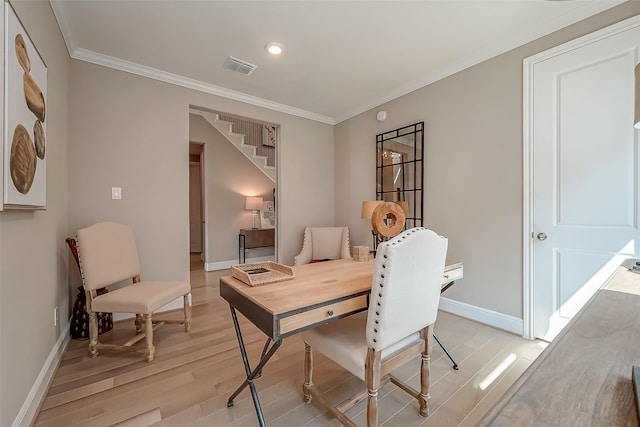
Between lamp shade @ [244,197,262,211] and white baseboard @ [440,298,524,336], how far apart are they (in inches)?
143

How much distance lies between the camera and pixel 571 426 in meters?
0.38

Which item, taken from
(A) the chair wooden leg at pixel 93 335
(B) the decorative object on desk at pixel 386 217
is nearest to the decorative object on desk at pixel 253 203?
(A) the chair wooden leg at pixel 93 335

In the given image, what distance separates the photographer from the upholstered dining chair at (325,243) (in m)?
3.64

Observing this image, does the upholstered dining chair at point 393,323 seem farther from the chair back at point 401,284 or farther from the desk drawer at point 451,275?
the desk drawer at point 451,275

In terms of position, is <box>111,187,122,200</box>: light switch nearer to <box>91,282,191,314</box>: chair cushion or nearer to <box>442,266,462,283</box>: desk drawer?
<box>91,282,191,314</box>: chair cushion

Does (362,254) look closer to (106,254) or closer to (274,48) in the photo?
(274,48)

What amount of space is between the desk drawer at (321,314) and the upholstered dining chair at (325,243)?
7.65 ft

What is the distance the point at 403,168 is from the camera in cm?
316

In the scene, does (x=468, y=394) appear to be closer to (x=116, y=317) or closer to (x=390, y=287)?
(x=390, y=287)

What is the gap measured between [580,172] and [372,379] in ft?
7.10

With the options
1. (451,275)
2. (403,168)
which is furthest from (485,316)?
(403,168)

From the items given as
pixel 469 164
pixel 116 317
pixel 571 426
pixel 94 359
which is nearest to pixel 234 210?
pixel 116 317

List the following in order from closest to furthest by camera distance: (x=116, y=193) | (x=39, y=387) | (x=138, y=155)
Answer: (x=39, y=387) → (x=116, y=193) → (x=138, y=155)

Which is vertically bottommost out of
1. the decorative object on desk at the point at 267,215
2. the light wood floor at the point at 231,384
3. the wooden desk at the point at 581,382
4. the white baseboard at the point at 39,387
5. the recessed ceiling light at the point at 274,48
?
the light wood floor at the point at 231,384
